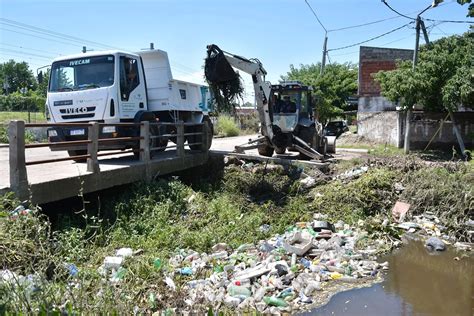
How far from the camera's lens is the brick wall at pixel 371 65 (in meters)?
26.4

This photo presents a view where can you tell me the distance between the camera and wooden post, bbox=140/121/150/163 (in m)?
9.50

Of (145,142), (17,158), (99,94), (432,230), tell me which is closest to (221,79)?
(145,142)

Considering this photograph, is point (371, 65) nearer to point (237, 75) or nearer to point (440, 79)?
point (440, 79)

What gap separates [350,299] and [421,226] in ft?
13.0

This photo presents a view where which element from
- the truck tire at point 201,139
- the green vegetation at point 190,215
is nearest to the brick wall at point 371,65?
the green vegetation at point 190,215

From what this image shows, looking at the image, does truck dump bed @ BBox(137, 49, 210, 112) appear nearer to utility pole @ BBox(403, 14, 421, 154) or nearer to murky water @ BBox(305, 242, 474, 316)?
murky water @ BBox(305, 242, 474, 316)

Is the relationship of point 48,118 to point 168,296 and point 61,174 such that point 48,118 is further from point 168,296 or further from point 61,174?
A: point 168,296

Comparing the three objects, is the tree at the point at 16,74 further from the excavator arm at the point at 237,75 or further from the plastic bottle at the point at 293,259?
the plastic bottle at the point at 293,259

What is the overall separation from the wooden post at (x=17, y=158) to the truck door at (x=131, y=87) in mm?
3666

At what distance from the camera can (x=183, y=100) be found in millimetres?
12094

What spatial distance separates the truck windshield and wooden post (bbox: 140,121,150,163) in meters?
1.23

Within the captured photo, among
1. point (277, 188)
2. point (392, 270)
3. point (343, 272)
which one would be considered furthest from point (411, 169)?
point (343, 272)

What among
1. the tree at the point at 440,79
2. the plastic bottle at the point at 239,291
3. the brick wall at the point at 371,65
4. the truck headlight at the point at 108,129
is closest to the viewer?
the plastic bottle at the point at 239,291

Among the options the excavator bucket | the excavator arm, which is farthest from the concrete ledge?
the excavator arm
